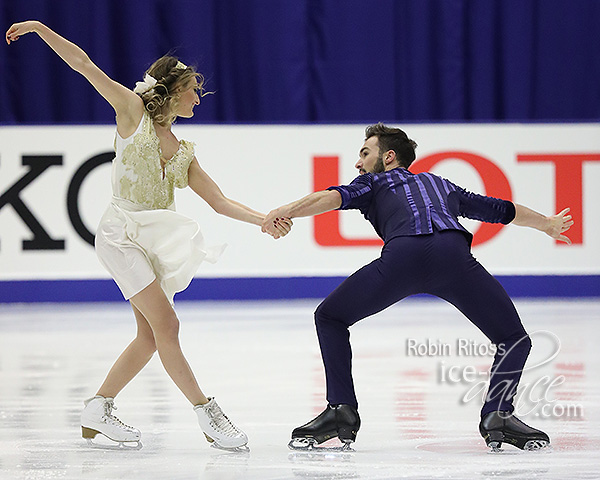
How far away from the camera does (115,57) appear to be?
8.23 meters

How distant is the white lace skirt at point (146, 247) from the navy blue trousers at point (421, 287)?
50 cm

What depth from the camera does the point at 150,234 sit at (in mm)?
2912

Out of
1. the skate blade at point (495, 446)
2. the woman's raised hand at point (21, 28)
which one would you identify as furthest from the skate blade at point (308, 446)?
the woman's raised hand at point (21, 28)

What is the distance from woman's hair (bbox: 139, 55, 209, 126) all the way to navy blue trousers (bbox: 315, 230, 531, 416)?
84cm

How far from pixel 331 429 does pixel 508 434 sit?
1.82 ft

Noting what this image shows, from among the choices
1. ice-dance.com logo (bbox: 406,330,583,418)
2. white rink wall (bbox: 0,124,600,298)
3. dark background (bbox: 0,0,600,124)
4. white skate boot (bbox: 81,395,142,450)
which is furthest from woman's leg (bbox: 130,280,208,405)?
dark background (bbox: 0,0,600,124)

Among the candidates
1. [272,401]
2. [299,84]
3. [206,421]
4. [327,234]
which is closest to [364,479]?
[206,421]

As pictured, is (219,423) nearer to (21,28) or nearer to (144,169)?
(144,169)

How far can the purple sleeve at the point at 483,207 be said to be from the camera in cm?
296

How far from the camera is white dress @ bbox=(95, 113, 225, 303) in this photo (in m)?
2.86

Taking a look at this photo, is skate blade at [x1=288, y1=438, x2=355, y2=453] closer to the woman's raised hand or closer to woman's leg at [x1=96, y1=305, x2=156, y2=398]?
woman's leg at [x1=96, y1=305, x2=156, y2=398]

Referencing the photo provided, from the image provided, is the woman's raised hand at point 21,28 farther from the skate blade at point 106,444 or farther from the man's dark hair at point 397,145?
the skate blade at point 106,444

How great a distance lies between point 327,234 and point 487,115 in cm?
222

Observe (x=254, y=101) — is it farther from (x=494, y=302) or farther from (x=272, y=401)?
(x=494, y=302)
